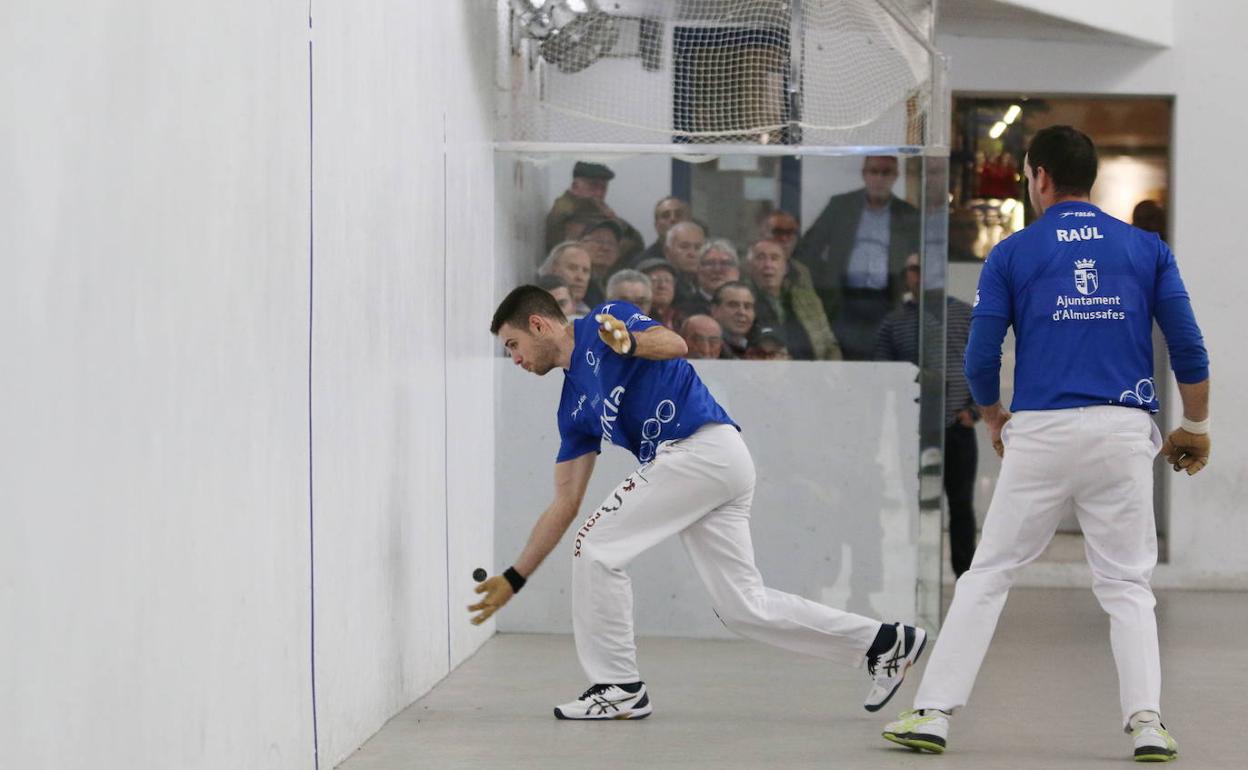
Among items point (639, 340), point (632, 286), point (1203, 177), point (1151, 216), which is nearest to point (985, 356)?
point (639, 340)

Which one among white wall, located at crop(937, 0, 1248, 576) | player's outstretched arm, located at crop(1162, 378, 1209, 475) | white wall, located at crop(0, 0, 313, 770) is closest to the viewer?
white wall, located at crop(0, 0, 313, 770)

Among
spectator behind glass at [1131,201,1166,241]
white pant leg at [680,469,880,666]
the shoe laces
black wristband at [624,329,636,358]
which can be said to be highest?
spectator behind glass at [1131,201,1166,241]

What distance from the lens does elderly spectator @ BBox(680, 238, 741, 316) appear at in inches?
285

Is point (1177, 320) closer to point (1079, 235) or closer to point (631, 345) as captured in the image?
point (1079, 235)

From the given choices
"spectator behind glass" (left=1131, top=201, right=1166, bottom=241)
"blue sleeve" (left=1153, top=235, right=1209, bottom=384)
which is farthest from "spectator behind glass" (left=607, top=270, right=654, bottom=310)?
"spectator behind glass" (left=1131, top=201, right=1166, bottom=241)

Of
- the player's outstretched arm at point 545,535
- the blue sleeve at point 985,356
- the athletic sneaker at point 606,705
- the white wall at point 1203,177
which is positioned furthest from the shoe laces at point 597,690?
the white wall at point 1203,177

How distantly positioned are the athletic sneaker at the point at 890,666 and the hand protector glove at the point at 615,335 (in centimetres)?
116

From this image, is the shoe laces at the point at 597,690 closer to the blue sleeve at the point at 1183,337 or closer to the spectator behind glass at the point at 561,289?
the blue sleeve at the point at 1183,337

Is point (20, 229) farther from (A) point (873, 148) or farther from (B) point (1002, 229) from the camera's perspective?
(B) point (1002, 229)

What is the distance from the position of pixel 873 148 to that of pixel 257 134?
4023 millimetres

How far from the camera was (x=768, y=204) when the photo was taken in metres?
7.23

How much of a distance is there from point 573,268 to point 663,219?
1.40 ft

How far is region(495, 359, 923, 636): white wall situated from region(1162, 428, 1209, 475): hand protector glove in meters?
2.42

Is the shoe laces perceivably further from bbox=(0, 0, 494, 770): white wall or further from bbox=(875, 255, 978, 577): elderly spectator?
bbox=(875, 255, 978, 577): elderly spectator
